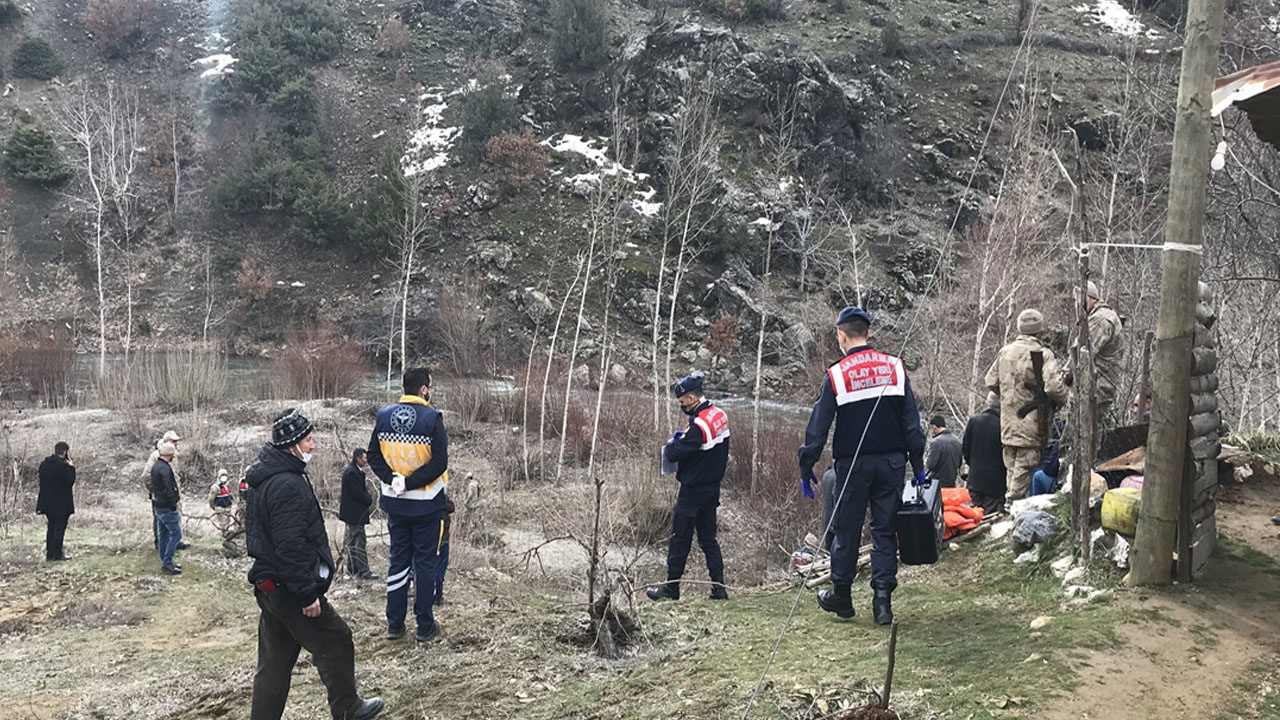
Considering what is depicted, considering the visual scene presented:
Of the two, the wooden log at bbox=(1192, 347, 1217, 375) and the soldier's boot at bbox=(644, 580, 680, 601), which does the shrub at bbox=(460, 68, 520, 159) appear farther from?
the wooden log at bbox=(1192, 347, 1217, 375)

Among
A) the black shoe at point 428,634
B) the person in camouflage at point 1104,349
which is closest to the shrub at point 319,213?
the black shoe at point 428,634

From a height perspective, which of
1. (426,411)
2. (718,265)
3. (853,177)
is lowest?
(426,411)

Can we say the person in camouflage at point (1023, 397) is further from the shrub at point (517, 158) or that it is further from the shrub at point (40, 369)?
the shrub at point (517, 158)

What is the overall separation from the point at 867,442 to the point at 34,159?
151 ft

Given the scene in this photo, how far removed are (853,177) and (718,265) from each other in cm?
951

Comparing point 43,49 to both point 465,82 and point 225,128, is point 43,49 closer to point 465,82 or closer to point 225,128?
point 225,128

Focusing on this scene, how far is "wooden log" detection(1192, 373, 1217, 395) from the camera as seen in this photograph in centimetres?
420

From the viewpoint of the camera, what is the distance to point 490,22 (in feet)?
163

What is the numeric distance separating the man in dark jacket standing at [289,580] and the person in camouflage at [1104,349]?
591cm

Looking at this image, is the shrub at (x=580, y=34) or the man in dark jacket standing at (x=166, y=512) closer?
the man in dark jacket standing at (x=166, y=512)

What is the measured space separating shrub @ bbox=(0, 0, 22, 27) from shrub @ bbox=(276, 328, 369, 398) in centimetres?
3431

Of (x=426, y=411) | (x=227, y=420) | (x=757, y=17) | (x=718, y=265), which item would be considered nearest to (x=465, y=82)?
(x=757, y=17)

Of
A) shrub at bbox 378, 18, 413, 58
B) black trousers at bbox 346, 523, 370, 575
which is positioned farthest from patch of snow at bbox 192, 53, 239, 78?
black trousers at bbox 346, 523, 370, 575

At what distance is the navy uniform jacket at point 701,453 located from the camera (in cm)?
590
